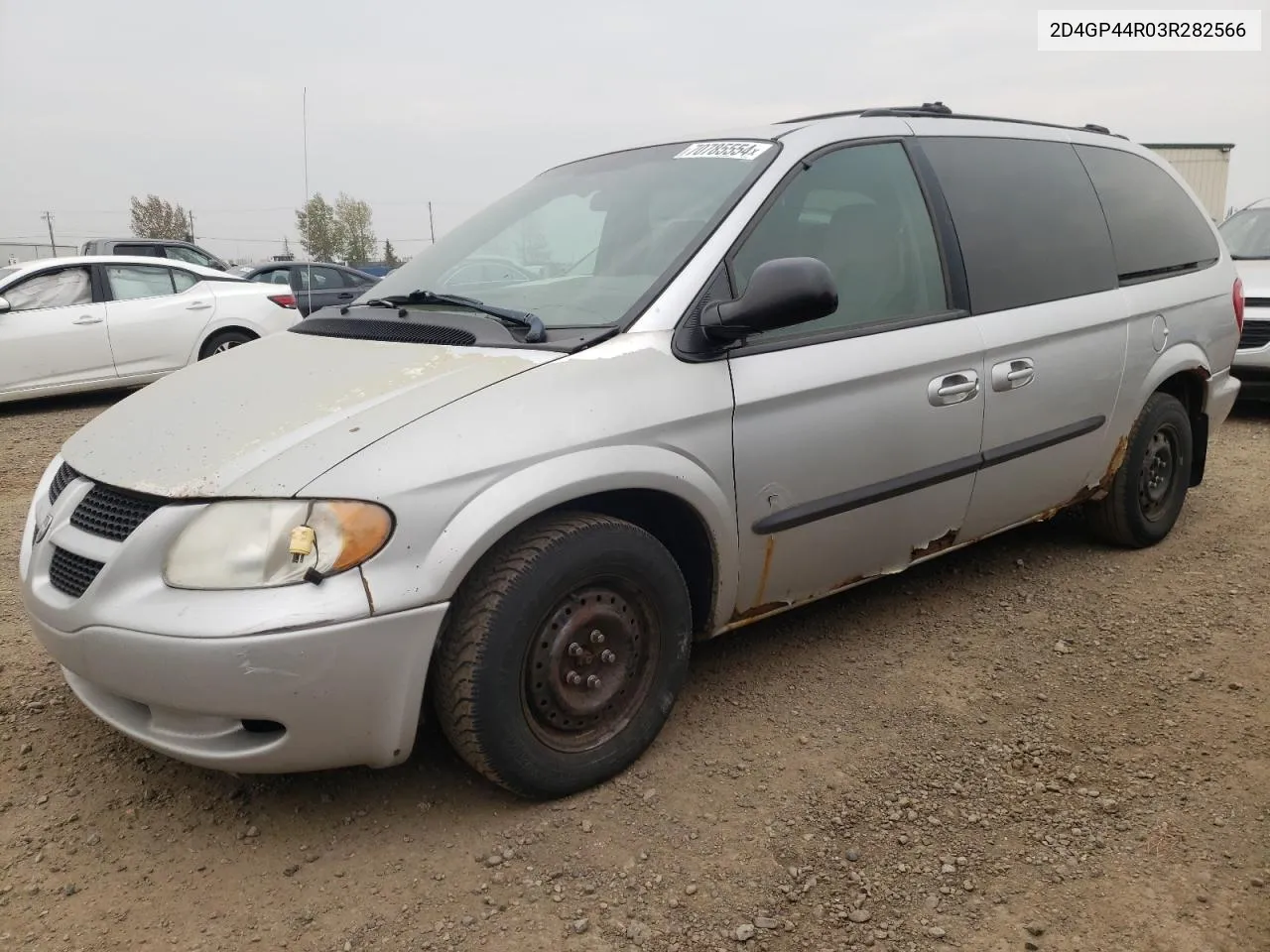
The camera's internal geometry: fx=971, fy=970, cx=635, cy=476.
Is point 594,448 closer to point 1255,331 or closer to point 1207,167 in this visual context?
point 1255,331

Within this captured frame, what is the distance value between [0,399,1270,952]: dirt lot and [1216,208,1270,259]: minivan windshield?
234 inches

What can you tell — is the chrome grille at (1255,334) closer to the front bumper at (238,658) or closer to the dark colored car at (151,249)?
the front bumper at (238,658)

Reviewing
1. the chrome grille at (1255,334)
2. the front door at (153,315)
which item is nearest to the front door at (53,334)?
the front door at (153,315)

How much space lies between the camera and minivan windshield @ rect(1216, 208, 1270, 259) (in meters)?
8.01

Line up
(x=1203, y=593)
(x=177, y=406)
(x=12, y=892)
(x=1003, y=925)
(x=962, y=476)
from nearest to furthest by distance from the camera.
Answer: (x=1003, y=925) → (x=12, y=892) → (x=177, y=406) → (x=962, y=476) → (x=1203, y=593)

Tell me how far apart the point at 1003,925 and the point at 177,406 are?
2308 mm

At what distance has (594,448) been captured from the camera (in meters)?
2.32

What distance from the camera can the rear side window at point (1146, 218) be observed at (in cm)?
382

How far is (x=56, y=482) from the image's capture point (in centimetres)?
255

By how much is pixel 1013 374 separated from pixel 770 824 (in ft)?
5.75

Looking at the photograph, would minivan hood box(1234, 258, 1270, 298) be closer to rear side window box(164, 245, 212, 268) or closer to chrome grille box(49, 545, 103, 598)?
chrome grille box(49, 545, 103, 598)

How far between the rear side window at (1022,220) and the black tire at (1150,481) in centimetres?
66

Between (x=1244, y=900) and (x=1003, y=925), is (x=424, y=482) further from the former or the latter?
(x=1244, y=900)

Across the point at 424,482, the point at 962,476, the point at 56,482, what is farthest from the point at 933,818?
the point at 56,482
